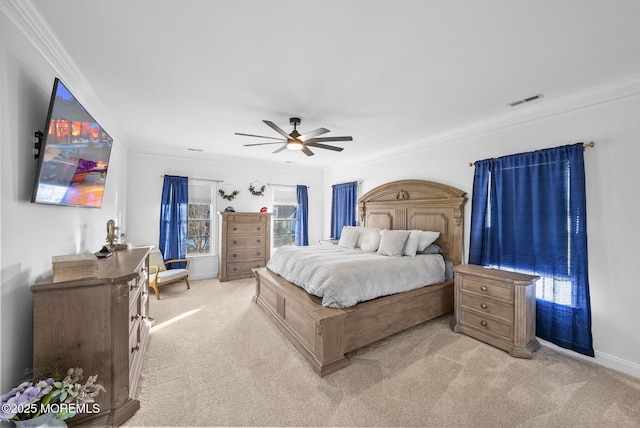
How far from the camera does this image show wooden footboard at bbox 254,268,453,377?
7.60 feet

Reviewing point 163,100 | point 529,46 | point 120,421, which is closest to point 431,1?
point 529,46

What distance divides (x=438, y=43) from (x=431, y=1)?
0.43 m

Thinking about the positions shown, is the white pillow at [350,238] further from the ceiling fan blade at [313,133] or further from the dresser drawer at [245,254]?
the ceiling fan blade at [313,133]

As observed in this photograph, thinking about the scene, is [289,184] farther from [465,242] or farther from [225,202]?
[465,242]

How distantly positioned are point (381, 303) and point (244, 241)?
345 centimetres

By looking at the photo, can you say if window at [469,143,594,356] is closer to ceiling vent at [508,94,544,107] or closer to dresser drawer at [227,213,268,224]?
ceiling vent at [508,94,544,107]

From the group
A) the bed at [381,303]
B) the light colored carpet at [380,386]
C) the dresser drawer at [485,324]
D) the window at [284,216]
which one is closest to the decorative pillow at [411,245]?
the bed at [381,303]

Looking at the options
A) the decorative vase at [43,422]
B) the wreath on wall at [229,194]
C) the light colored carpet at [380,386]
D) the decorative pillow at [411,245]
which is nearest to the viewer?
the decorative vase at [43,422]

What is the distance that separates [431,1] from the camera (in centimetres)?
149

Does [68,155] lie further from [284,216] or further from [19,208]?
[284,216]

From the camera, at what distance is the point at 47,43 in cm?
178

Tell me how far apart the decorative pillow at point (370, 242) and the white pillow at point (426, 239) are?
644mm

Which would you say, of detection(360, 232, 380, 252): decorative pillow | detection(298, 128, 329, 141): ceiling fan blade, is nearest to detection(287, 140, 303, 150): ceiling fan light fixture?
detection(298, 128, 329, 141): ceiling fan blade

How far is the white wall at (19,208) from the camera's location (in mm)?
1403
